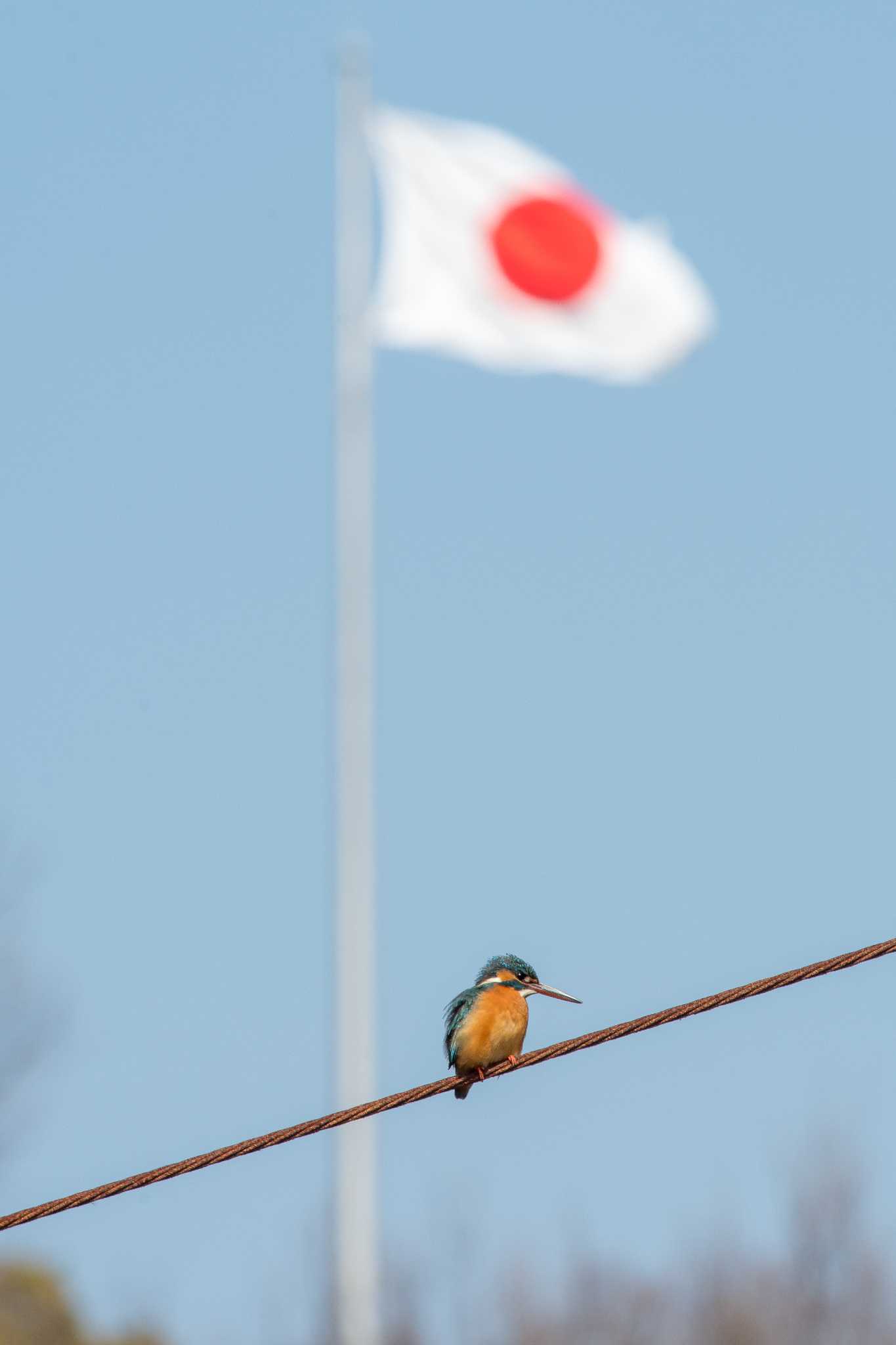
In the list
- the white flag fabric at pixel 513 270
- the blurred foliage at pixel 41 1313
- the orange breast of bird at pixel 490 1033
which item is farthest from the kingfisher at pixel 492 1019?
the blurred foliage at pixel 41 1313

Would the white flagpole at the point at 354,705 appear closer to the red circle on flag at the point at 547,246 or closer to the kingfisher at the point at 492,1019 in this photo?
the red circle on flag at the point at 547,246

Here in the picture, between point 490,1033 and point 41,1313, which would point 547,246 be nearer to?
point 490,1033

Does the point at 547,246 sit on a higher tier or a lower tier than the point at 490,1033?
higher

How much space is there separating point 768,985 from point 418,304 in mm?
10371

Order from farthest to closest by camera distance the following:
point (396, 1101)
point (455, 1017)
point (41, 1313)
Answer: point (41, 1313) < point (455, 1017) < point (396, 1101)

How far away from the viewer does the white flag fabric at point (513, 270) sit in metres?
15.5

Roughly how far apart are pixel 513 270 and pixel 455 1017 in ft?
29.1

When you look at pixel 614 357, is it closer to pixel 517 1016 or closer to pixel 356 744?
pixel 356 744

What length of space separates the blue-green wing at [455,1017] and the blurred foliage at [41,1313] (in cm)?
2217

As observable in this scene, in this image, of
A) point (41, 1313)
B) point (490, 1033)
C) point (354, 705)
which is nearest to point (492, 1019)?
point (490, 1033)

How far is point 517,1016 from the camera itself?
308 inches

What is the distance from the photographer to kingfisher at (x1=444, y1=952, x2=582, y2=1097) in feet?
25.4

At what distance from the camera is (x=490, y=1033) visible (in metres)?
7.75

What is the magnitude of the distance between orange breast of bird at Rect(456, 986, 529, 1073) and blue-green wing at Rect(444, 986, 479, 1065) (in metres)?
0.03
